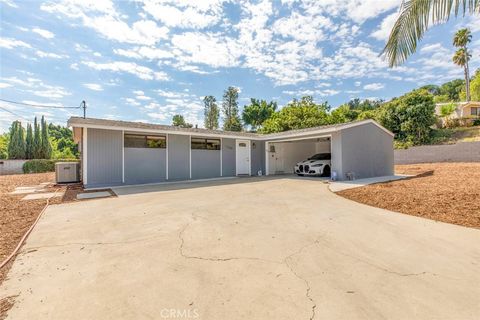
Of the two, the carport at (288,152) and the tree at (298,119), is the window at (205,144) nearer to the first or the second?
the carport at (288,152)

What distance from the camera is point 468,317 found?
176 centimetres

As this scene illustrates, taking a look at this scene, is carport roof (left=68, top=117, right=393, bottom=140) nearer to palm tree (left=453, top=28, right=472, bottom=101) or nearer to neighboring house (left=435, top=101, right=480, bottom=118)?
neighboring house (left=435, top=101, right=480, bottom=118)

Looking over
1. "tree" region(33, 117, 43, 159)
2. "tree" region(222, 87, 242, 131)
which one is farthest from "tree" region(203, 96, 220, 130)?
"tree" region(33, 117, 43, 159)

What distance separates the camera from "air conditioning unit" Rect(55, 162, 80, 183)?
10.6 m

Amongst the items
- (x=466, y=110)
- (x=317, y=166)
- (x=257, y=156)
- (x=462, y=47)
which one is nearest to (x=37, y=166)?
(x=257, y=156)

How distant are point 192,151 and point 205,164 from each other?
40.0 inches

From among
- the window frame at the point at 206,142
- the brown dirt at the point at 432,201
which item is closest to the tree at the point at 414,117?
the brown dirt at the point at 432,201

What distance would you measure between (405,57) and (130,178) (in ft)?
33.2

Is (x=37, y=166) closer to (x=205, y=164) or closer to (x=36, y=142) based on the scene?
(x=36, y=142)

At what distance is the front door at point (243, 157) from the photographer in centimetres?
1353

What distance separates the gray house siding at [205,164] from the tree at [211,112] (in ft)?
103

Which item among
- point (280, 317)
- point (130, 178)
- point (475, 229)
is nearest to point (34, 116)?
point (130, 178)

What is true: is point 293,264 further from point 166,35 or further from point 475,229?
point 166,35

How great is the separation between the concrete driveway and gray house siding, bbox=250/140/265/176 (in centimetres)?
941
